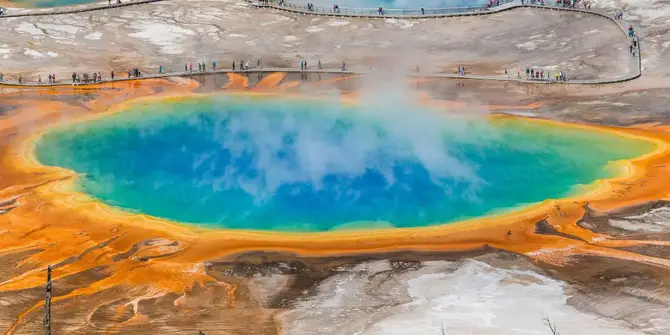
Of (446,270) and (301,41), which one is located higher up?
(301,41)

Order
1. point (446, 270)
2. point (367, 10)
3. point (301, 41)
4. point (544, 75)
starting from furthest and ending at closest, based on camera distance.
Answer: point (367, 10)
point (301, 41)
point (544, 75)
point (446, 270)

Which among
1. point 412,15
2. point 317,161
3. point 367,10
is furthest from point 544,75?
point 317,161

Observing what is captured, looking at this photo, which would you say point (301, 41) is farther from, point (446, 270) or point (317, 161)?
point (446, 270)

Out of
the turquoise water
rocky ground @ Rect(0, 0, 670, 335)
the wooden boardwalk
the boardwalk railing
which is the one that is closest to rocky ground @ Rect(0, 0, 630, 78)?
rocky ground @ Rect(0, 0, 670, 335)

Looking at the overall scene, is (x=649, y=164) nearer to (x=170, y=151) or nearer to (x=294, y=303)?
(x=294, y=303)

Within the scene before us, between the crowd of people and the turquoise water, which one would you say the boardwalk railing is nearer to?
the crowd of people

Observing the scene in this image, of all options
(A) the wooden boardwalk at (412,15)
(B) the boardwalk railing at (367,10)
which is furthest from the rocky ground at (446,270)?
(B) the boardwalk railing at (367,10)

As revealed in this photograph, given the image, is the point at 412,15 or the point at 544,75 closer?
the point at 544,75

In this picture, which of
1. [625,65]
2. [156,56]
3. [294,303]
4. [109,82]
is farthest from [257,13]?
[294,303]

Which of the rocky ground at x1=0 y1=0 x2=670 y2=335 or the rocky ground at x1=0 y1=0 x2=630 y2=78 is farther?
the rocky ground at x1=0 y1=0 x2=630 y2=78
